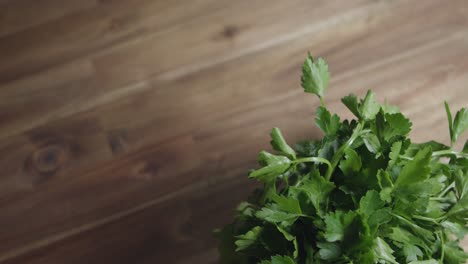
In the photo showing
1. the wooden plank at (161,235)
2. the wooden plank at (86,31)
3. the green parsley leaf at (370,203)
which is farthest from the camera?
the wooden plank at (86,31)

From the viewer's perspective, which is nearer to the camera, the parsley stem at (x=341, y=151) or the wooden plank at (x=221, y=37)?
the parsley stem at (x=341, y=151)

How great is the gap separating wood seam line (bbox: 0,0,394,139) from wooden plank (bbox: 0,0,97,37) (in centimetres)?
25

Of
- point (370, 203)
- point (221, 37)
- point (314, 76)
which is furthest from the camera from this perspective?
point (221, 37)

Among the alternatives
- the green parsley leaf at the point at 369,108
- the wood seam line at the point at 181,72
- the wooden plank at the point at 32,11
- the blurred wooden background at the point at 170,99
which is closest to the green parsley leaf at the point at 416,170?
the green parsley leaf at the point at 369,108

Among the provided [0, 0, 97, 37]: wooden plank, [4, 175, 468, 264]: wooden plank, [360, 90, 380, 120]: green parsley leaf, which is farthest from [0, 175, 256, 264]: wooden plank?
[0, 0, 97, 37]: wooden plank

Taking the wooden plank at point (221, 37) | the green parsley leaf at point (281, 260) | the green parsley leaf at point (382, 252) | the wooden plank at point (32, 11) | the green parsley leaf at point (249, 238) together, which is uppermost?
the wooden plank at point (32, 11)

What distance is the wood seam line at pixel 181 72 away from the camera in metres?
1.06

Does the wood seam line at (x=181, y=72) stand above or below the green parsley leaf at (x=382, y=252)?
above

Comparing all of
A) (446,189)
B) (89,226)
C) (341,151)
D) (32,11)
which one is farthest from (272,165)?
(32,11)

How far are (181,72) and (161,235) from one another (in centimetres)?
38

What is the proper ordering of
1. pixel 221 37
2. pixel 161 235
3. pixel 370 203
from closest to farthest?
pixel 370 203
pixel 161 235
pixel 221 37

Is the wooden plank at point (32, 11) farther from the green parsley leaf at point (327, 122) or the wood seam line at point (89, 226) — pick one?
the green parsley leaf at point (327, 122)

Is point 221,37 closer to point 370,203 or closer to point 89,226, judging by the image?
point 89,226

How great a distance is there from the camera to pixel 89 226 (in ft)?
3.28
